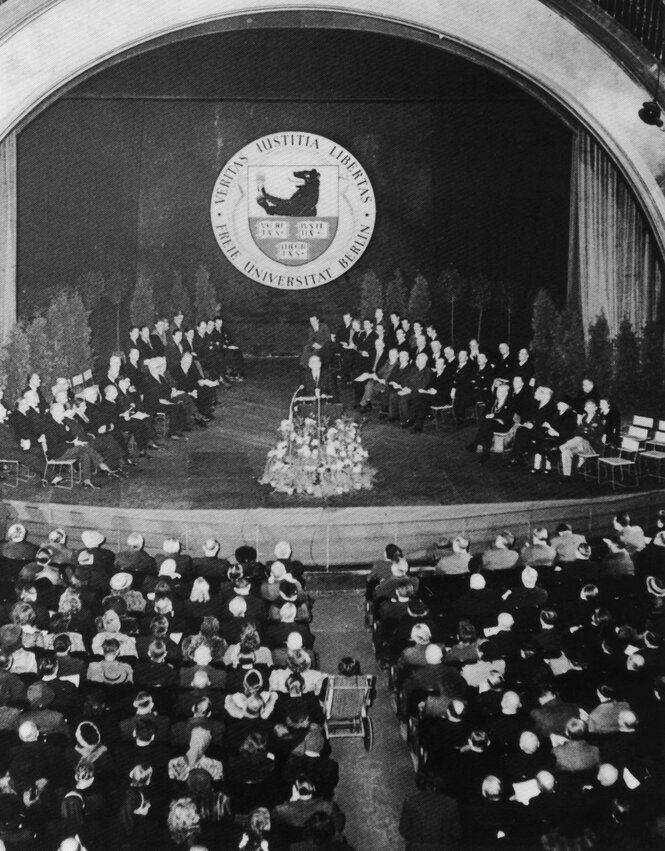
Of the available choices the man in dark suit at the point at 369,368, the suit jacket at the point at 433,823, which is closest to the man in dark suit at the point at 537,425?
the man in dark suit at the point at 369,368

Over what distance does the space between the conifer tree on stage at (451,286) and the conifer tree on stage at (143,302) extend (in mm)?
3684

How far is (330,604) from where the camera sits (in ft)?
35.0

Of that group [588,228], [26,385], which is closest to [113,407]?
[26,385]

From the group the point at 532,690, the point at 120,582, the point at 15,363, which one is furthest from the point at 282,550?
the point at 15,363

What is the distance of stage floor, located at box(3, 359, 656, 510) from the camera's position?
11.3 m

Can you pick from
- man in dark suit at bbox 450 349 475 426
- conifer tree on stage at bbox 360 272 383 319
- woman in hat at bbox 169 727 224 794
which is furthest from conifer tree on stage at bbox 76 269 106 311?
woman in hat at bbox 169 727 224 794

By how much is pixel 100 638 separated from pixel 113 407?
4.66 m

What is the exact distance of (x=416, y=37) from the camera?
39.3 ft

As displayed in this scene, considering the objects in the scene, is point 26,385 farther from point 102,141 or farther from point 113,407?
point 102,141

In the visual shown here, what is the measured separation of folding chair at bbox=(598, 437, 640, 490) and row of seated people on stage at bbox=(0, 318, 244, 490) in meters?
4.76

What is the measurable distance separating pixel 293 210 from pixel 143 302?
7.27ft

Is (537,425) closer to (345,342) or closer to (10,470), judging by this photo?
(345,342)

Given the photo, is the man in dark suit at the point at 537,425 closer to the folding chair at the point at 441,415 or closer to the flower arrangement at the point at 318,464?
the folding chair at the point at 441,415

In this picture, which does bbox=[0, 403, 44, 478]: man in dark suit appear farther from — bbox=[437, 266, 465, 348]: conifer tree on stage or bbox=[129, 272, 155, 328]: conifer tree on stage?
bbox=[437, 266, 465, 348]: conifer tree on stage
